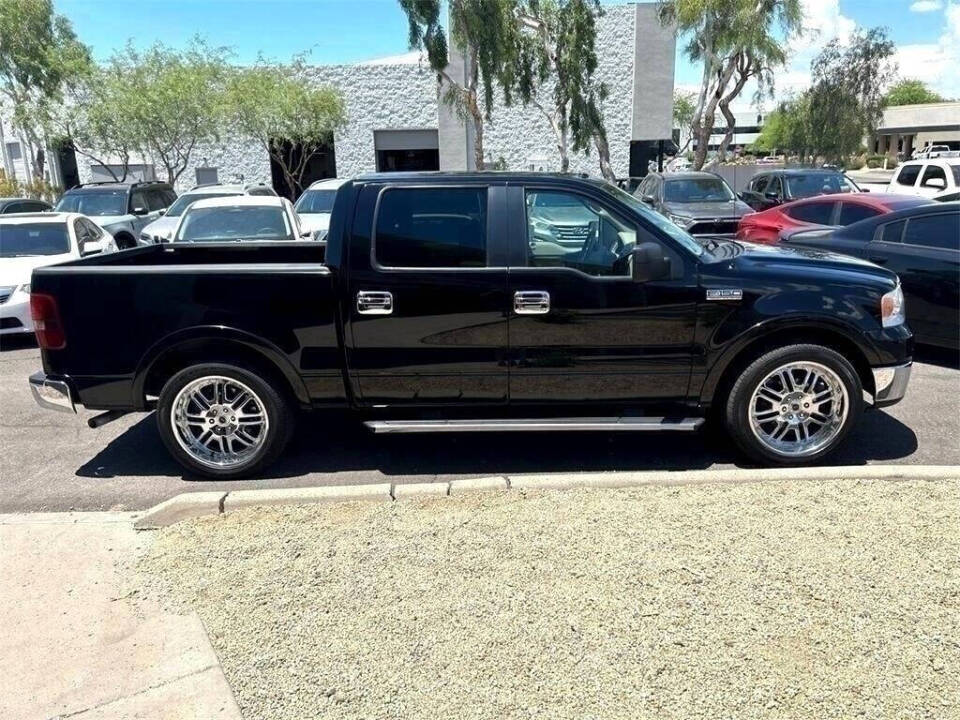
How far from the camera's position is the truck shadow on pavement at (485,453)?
4797 mm

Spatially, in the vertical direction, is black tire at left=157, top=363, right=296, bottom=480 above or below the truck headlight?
below

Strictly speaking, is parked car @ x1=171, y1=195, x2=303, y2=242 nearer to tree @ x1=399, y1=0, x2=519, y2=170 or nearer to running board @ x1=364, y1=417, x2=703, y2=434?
running board @ x1=364, y1=417, x2=703, y2=434

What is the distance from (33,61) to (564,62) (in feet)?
60.0

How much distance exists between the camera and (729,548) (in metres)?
3.45

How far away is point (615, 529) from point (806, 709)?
131 centimetres

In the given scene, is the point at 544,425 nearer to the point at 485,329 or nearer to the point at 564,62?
the point at 485,329

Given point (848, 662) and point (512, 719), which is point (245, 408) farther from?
point (848, 662)

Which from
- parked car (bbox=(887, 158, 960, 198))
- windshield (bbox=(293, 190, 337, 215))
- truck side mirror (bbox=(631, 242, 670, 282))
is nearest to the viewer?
truck side mirror (bbox=(631, 242, 670, 282))

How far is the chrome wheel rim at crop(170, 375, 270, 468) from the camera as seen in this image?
4586 mm

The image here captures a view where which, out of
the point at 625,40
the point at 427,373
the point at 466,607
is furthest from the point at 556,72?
the point at 466,607

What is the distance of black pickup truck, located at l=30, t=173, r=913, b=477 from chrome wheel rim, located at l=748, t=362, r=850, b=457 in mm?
13

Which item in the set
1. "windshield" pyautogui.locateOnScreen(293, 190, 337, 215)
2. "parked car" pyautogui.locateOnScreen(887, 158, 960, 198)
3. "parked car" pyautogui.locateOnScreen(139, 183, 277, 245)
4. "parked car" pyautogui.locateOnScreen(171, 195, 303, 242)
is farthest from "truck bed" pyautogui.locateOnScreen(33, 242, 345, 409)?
"parked car" pyautogui.locateOnScreen(887, 158, 960, 198)

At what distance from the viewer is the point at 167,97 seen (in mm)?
22266

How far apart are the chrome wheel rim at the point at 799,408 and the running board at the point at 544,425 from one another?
45 cm
